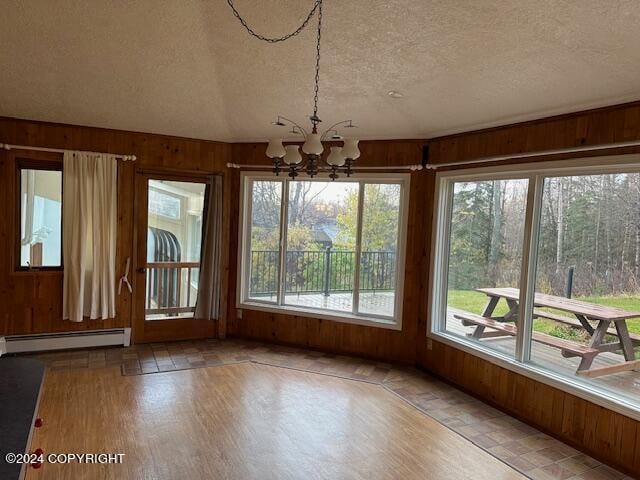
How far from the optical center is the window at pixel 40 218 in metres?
4.30

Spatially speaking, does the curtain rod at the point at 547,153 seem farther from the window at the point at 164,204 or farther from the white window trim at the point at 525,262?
the window at the point at 164,204

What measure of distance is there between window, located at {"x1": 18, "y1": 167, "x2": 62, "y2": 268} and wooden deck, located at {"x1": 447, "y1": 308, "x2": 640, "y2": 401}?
14.3 feet

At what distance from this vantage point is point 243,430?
3023mm

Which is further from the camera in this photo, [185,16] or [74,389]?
[74,389]

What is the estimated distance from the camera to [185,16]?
9.79 feet

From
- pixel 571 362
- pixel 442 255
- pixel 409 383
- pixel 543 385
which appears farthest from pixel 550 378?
pixel 442 255

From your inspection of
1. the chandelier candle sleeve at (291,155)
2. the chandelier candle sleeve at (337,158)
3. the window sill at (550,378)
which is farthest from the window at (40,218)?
the window sill at (550,378)

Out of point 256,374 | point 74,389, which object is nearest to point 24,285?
point 74,389

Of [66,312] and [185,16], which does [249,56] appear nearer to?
[185,16]

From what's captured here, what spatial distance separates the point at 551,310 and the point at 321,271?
2.44m

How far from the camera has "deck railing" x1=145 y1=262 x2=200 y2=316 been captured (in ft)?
16.1

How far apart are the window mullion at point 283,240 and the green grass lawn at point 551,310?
1.94 metres

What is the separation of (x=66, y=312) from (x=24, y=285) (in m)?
0.48

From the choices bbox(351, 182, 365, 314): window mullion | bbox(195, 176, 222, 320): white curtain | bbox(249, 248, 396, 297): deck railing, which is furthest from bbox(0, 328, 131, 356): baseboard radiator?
bbox(351, 182, 365, 314): window mullion
